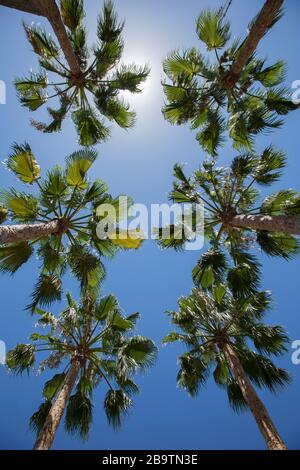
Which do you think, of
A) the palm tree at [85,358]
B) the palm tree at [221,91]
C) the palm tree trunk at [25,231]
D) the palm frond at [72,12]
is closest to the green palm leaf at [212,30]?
the palm tree at [221,91]

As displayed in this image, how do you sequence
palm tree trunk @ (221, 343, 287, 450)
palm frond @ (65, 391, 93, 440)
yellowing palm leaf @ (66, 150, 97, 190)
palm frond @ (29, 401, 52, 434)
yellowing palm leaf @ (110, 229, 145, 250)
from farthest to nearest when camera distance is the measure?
1. palm frond @ (29, 401, 52, 434)
2. yellowing palm leaf @ (66, 150, 97, 190)
3. yellowing palm leaf @ (110, 229, 145, 250)
4. palm frond @ (65, 391, 93, 440)
5. palm tree trunk @ (221, 343, 287, 450)

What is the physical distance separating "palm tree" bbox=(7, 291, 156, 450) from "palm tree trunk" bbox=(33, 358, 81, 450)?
22mm

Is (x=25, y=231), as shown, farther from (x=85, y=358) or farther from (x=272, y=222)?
(x=272, y=222)

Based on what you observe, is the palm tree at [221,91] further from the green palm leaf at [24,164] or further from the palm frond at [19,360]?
the palm frond at [19,360]

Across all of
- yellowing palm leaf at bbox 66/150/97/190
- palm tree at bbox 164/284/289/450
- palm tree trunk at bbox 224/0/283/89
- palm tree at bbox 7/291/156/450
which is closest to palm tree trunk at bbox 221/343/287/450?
palm tree at bbox 164/284/289/450

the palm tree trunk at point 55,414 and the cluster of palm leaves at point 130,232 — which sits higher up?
the cluster of palm leaves at point 130,232

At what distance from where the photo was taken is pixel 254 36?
661 centimetres

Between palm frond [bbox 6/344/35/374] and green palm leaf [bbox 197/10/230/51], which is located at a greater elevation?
green palm leaf [bbox 197/10/230/51]

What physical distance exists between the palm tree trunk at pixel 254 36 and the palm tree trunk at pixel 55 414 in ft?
27.7

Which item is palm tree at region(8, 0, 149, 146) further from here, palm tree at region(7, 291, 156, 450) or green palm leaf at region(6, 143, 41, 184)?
palm tree at region(7, 291, 156, 450)

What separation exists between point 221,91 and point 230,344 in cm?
708

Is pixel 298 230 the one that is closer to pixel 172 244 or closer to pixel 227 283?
pixel 227 283

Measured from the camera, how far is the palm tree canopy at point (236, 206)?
27.0 ft

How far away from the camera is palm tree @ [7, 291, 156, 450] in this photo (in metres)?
7.32
